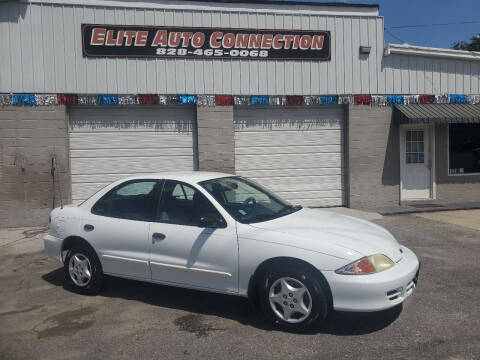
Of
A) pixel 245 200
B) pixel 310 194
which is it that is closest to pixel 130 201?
pixel 245 200

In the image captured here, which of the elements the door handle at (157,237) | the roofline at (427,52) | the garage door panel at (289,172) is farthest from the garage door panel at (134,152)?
the door handle at (157,237)

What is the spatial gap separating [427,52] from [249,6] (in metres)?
4.74

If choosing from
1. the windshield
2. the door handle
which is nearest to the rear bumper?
the door handle

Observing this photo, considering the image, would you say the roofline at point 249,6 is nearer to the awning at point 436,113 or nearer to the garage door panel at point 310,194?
the awning at point 436,113

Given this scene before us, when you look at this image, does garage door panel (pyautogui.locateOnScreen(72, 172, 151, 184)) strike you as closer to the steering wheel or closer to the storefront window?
the steering wheel

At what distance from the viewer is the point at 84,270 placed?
5.47 m

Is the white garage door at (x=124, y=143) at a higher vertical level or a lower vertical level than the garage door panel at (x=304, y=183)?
higher

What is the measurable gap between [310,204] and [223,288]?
7.59 m

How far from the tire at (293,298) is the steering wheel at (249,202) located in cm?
99

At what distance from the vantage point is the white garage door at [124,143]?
10883 mm

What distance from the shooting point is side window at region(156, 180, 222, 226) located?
191 inches

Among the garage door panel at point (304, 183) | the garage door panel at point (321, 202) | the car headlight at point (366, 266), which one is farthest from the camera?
the garage door panel at point (321, 202)

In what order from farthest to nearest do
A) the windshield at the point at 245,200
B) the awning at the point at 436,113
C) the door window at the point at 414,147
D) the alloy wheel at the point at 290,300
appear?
the door window at the point at 414,147
the awning at the point at 436,113
the windshield at the point at 245,200
the alloy wheel at the point at 290,300

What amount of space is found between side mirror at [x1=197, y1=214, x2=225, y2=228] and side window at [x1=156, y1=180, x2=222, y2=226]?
56mm
